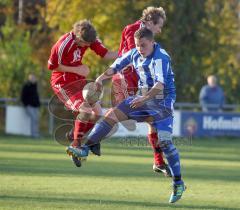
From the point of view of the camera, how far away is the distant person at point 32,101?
76.8 feet

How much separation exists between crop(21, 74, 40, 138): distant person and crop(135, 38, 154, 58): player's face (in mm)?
13486

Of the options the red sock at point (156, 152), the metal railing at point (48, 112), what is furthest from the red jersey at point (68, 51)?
the metal railing at point (48, 112)

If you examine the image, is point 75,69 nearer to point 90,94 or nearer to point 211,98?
point 90,94

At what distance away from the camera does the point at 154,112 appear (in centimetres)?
1034

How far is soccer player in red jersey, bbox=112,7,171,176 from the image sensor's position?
11.6 metres

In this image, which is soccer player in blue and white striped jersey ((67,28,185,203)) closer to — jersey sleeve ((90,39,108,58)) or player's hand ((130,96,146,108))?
player's hand ((130,96,146,108))

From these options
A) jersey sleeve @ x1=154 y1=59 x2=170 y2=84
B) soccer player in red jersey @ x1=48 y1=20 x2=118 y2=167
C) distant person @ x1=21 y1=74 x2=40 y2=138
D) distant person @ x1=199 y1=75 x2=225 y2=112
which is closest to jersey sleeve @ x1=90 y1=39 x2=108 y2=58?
soccer player in red jersey @ x1=48 y1=20 x2=118 y2=167

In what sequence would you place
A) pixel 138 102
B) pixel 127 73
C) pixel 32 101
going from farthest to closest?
1. pixel 32 101
2. pixel 127 73
3. pixel 138 102

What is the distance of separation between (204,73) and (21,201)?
23.0 metres

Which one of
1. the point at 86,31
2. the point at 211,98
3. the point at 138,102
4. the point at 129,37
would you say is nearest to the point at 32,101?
the point at 211,98

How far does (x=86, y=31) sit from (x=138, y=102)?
195 centimetres

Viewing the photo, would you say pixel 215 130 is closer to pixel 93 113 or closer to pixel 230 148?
pixel 230 148

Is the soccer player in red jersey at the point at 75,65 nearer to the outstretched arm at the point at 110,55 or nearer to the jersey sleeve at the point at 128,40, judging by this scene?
the outstretched arm at the point at 110,55

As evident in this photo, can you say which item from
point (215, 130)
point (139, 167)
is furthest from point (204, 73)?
point (139, 167)
